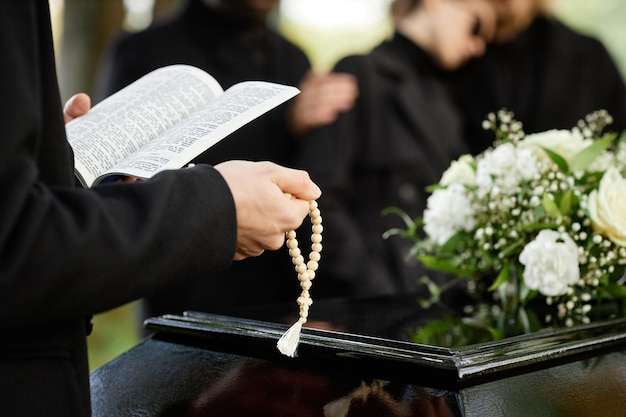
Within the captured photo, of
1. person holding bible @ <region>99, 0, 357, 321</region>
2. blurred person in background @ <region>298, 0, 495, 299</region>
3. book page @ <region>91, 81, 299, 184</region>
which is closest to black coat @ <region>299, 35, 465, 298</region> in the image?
blurred person in background @ <region>298, 0, 495, 299</region>

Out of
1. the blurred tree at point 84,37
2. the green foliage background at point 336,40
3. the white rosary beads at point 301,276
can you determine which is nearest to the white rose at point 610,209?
the white rosary beads at point 301,276

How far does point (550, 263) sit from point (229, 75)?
2.05 metres

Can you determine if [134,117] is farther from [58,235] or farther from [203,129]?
[58,235]

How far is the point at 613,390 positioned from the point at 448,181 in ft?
2.54

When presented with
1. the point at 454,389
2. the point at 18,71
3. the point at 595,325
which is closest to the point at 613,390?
the point at 595,325

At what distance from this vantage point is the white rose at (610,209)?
1.75 metres

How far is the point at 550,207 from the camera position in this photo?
5.86 ft

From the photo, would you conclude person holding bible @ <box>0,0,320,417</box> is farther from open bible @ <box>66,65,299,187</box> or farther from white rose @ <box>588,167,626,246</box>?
white rose @ <box>588,167,626,246</box>

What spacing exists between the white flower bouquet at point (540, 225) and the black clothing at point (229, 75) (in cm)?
140

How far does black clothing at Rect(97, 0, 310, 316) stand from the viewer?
11.0ft

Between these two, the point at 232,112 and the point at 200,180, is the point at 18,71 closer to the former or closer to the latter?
the point at 200,180

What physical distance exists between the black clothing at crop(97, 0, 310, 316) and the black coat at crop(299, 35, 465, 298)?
0.18m

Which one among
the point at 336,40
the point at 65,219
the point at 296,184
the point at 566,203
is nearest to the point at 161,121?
the point at 296,184

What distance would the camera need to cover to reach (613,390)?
143 cm
